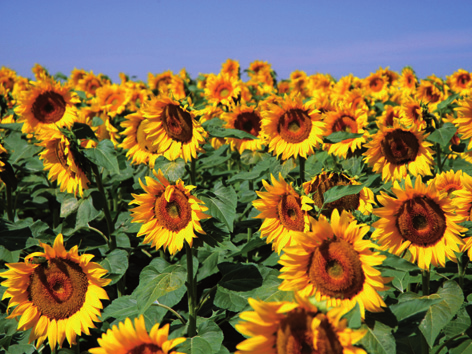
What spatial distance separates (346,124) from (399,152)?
0.94m

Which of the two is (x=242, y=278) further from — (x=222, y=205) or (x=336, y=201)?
(x=336, y=201)

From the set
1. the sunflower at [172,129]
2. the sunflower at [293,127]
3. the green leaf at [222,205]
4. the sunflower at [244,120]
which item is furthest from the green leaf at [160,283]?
the sunflower at [244,120]

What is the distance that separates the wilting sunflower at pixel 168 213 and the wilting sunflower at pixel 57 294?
0.43 metres

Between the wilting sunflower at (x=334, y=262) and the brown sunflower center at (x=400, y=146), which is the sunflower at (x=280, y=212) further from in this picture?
the brown sunflower center at (x=400, y=146)

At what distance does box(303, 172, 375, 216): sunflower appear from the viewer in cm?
339

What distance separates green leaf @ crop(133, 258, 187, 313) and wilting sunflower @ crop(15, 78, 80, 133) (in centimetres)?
234

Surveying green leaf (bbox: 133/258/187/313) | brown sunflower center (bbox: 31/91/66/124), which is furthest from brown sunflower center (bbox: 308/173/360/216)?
brown sunflower center (bbox: 31/91/66/124)

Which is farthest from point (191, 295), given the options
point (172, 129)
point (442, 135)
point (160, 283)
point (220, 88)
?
point (220, 88)

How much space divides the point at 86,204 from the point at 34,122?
1469 mm

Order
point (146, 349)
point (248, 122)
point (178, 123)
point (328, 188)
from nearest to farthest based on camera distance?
point (146, 349) < point (328, 188) < point (178, 123) < point (248, 122)

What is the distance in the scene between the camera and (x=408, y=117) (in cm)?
548

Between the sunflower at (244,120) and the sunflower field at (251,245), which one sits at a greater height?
the sunflower at (244,120)

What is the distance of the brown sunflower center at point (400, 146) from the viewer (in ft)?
14.0

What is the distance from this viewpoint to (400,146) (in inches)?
170
